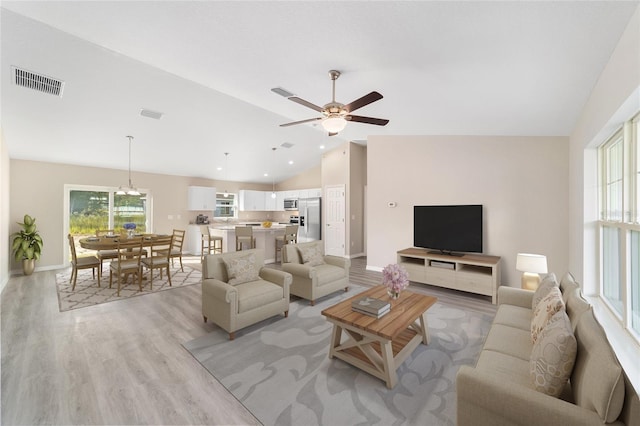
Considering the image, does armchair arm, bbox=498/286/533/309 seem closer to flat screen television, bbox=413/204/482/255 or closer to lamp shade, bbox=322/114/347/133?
flat screen television, bbox=413/204/482/255

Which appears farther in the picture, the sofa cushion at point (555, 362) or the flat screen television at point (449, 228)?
the flat screen television at point (449, 228)

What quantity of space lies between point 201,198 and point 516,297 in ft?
26.5

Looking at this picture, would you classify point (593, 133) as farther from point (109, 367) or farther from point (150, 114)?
point (150, 114)

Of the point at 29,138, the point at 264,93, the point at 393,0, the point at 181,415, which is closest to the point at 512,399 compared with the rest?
the point at 181,415

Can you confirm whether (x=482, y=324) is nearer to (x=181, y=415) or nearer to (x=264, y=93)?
(x=181, y=415)

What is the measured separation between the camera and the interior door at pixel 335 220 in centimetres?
759

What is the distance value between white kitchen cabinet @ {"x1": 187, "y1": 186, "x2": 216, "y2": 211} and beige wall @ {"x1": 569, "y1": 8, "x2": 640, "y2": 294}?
8471 mm

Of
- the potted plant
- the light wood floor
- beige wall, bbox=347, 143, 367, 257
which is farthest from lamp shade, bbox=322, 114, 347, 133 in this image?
the potted plant

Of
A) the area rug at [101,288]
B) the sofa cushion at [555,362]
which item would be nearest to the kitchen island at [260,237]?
the area rug at [101,288]

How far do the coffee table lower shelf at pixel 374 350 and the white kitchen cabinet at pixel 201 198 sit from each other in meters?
7.05

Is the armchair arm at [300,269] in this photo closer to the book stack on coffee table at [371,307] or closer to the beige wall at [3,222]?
the book stack on coffee table at [371,307]

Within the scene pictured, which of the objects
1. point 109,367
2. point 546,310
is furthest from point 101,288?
point 546,310

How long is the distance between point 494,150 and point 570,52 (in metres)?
2.61

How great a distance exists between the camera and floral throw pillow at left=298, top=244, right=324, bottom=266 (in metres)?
4.36
